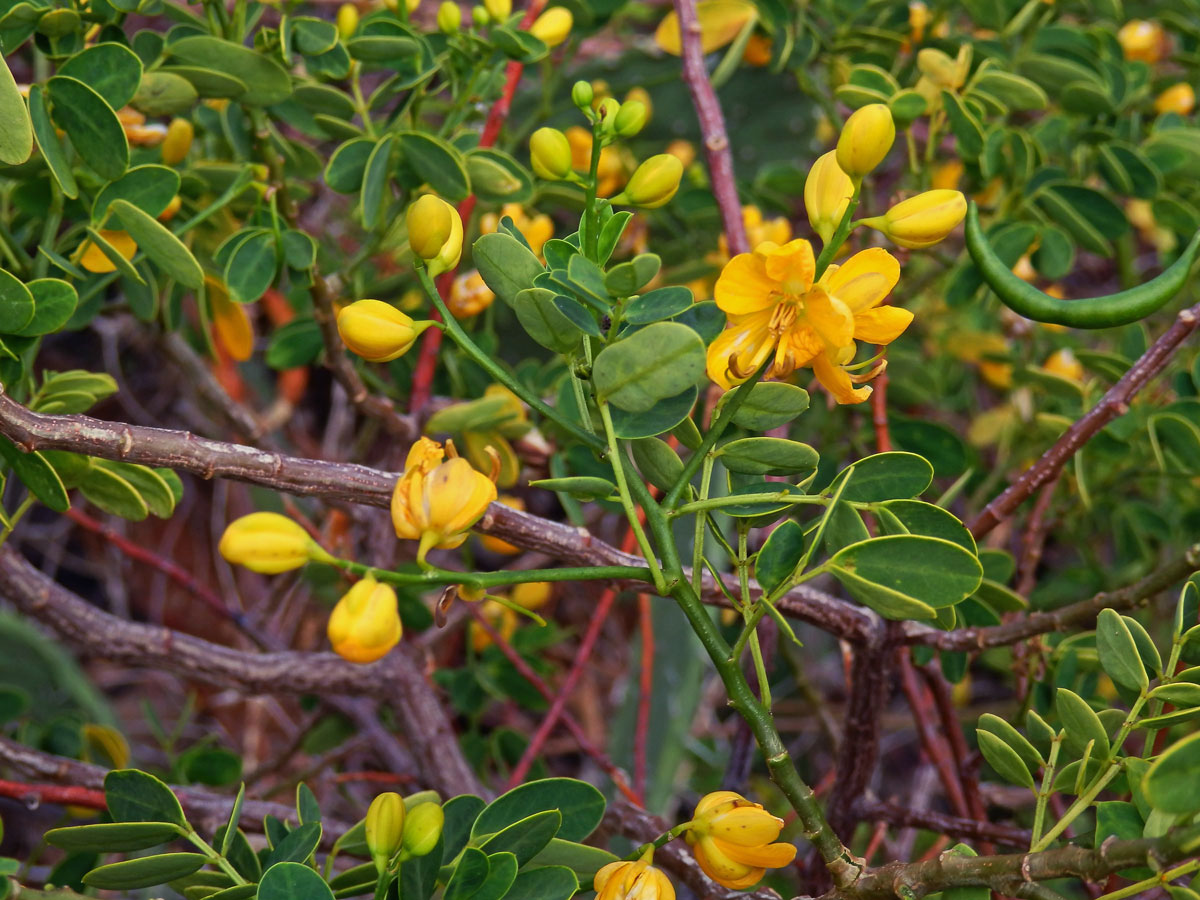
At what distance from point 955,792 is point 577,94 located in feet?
2.32

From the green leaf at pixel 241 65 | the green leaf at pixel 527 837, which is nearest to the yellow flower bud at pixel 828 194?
the green leaf at pixel 527 837

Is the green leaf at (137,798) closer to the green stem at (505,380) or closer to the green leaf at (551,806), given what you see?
the green leaf at (551,806)

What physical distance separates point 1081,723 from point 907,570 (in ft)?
0.48

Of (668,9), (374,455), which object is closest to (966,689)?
(374,455)

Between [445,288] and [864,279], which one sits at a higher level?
[864,279]

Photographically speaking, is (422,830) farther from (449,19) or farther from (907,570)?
(449,19)

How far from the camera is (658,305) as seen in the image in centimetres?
51

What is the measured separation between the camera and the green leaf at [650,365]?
469 millimetres

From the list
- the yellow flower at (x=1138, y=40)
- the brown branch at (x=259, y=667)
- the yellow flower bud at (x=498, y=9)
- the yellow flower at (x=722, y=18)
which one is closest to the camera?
the yellow flower bud at (x=498, y=9)

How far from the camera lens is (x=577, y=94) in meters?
0.56

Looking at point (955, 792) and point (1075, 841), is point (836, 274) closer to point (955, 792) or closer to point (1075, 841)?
point (1075, 841)

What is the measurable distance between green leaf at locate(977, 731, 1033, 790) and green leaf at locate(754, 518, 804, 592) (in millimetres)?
143

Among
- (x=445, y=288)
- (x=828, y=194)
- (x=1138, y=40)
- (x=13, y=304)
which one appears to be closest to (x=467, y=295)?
(x=445, y=288)

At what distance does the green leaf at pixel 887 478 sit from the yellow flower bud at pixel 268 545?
272 millimetres
